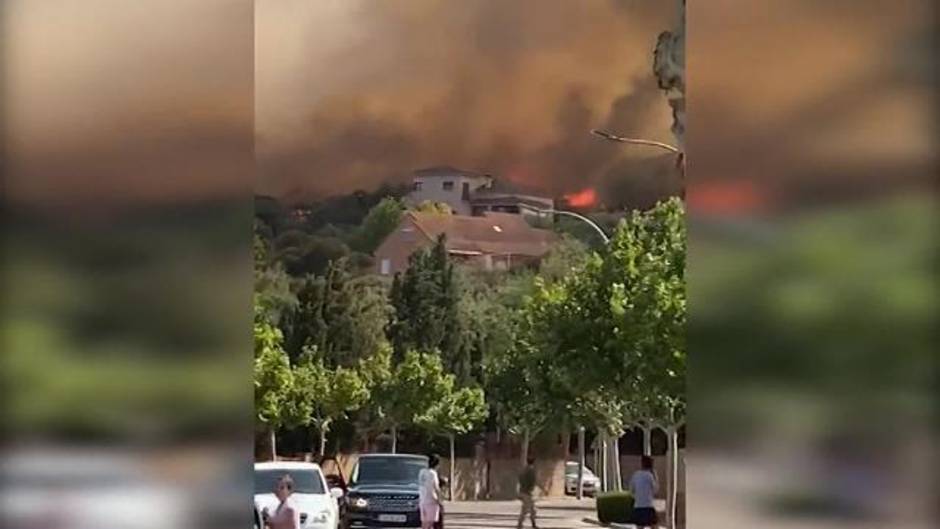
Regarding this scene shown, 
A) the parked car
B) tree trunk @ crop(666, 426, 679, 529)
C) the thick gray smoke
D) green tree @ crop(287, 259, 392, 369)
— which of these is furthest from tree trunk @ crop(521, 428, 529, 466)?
the thick gray smoke

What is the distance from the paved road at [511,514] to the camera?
4.50 meters

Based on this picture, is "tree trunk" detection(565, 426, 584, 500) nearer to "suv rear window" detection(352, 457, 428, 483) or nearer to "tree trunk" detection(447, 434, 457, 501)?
"tree trunk" detection(447, 434, 457, 501)

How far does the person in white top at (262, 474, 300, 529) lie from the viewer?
455 centimetres

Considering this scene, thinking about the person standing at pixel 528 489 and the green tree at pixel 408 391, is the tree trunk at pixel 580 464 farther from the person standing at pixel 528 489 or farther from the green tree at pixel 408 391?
the green tree at pixel 408 391

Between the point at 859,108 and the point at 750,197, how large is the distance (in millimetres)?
354

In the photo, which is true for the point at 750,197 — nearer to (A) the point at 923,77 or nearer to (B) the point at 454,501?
(A) the point at 923,77

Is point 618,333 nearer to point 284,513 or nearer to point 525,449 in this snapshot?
point 525,449

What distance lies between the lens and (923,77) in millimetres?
3240

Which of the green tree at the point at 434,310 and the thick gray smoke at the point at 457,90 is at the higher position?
the thick gray smoke at the point at 457,90

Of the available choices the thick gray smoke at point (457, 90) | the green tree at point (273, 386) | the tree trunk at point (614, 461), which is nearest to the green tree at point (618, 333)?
the tree trunk at point (614, 461)

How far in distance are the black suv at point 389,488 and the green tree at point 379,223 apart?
2.46 ft

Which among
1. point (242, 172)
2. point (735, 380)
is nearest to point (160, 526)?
point (242, 172)

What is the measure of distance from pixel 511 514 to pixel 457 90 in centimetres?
145

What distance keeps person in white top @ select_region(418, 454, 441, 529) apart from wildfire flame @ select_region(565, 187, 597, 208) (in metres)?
1.02
